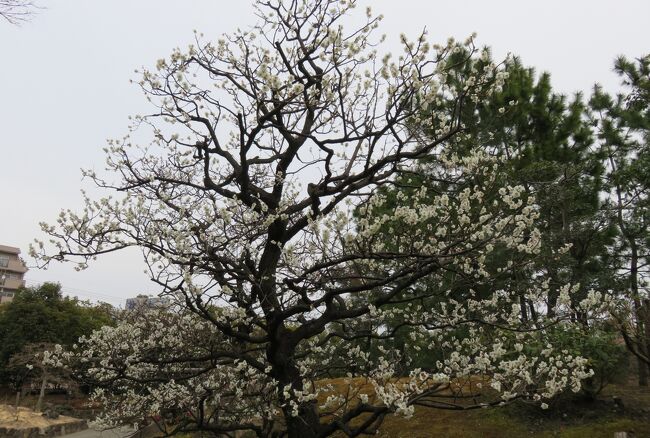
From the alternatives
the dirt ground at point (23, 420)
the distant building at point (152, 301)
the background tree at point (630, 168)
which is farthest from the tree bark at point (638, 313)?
the dirt ground at point (23, 420)

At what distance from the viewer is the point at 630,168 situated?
10531 mm

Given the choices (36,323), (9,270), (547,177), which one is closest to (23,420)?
(36,323)

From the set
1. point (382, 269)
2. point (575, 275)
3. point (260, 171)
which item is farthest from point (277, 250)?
point (575, 275)

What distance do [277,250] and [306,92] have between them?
1.99 metres

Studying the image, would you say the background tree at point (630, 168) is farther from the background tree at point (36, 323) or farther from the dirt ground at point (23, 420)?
the background tree at point (36, 323)

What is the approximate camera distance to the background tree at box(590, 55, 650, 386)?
34.5 feet

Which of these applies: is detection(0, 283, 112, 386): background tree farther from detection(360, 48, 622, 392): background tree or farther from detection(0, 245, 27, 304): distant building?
detection(0, 245, 27, 304): distant building

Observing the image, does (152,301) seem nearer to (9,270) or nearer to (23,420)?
(23,420)

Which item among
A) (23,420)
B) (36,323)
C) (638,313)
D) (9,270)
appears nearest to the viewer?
(638,313)

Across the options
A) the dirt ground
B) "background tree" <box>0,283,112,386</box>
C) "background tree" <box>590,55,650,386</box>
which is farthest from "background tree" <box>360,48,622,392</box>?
"background tree" <box>0,283,112,386</box>

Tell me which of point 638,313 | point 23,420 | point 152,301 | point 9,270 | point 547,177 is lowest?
point 638,313

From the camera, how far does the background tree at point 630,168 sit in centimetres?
1052

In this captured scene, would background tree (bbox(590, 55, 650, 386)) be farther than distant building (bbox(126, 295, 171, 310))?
Yes

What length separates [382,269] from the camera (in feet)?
19.2
